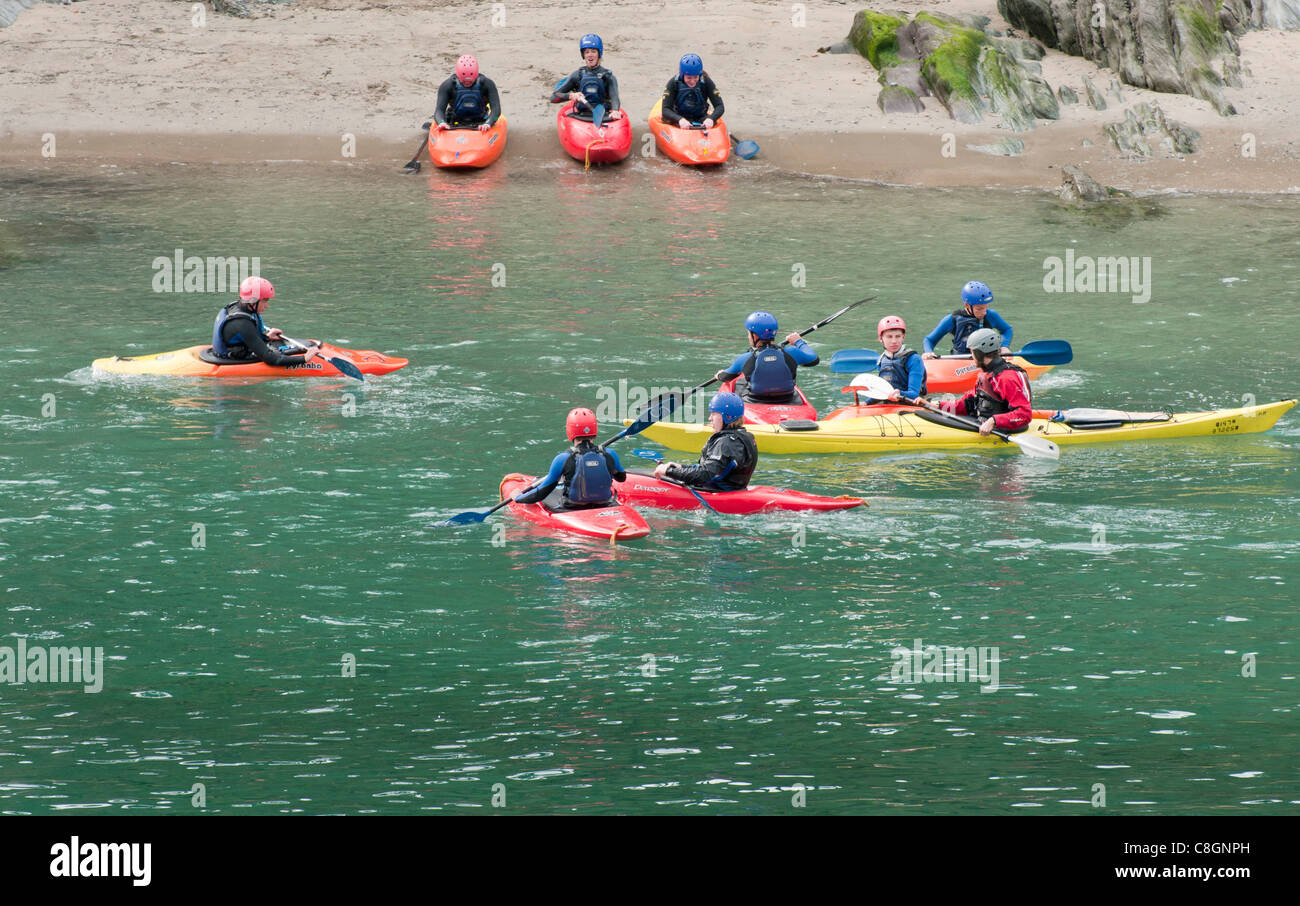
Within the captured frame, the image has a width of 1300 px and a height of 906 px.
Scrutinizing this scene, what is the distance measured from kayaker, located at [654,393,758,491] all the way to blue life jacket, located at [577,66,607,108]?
13295mm

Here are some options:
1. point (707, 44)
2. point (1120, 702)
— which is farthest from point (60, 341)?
point (707, 44)

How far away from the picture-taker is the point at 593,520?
38.4 ft

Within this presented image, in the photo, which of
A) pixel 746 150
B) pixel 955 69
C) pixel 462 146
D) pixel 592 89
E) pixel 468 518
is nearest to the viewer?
pixel 468 518

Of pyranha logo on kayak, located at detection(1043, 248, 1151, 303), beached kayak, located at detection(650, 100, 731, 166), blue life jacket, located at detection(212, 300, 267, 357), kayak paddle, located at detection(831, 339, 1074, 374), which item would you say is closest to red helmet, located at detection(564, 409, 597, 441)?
kayak paddle, located at detection(831, 339, 1074, 374)

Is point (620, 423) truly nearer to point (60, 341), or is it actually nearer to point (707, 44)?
point (60, 341)

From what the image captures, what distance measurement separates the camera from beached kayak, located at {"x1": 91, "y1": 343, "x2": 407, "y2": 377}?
15961 mm

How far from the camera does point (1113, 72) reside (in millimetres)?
26984

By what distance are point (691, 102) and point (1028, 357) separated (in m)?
10.6

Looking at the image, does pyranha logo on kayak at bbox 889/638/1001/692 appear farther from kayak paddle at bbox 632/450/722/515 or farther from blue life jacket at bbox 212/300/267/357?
blue life jacket at bbox 212/300/267/357

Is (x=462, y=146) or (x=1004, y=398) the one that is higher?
(x=462, y=146)

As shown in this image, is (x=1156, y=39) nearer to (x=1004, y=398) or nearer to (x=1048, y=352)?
(x=1048, y=352)

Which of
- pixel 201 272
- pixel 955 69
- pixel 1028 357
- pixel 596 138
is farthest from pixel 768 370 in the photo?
pixel 955 69

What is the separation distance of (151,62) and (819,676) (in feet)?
71.8
